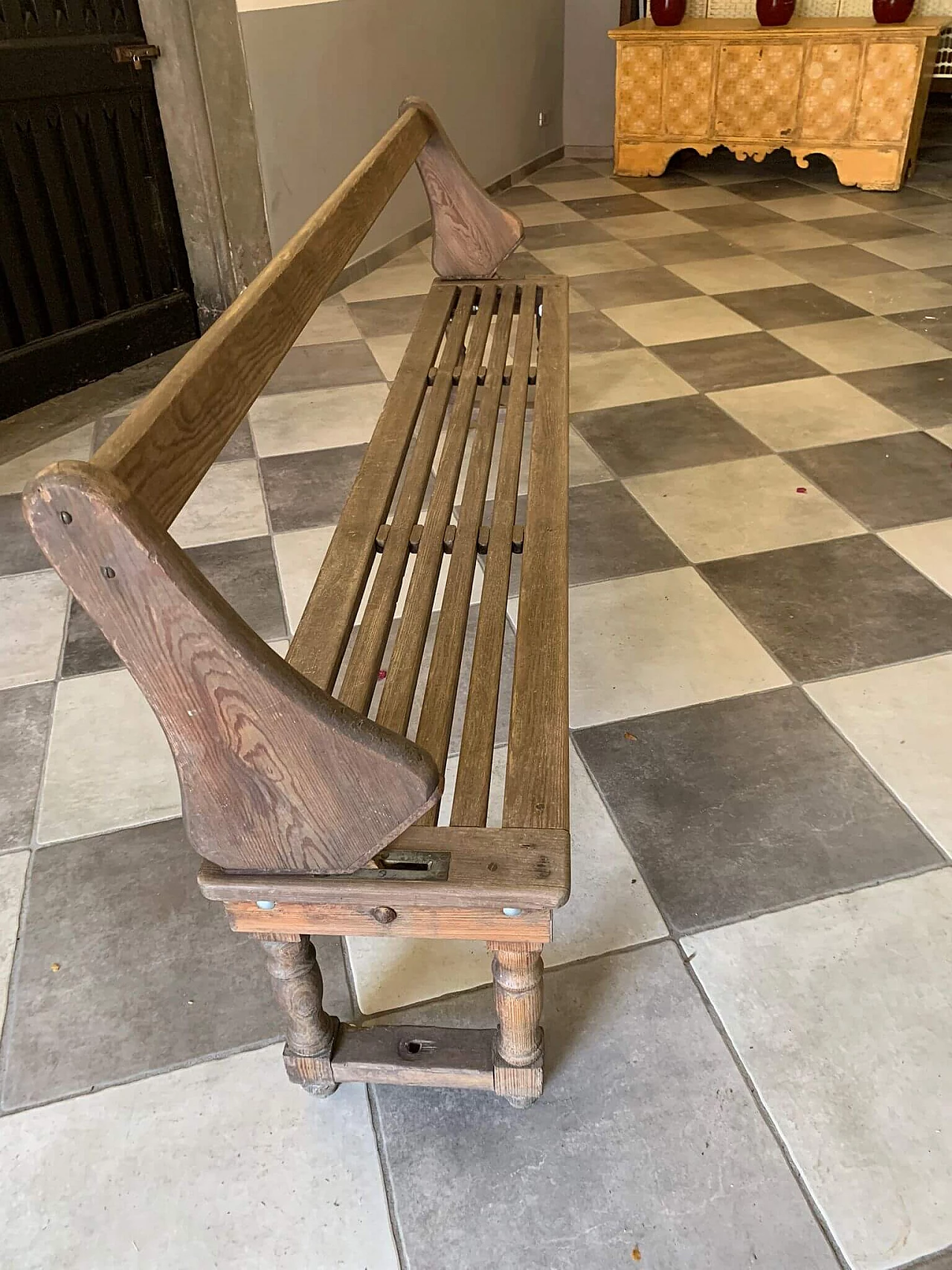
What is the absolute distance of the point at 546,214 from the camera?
17.8 ft

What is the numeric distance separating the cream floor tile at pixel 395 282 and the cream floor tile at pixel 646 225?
1037 millimetres

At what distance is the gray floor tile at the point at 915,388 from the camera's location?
3223 mm

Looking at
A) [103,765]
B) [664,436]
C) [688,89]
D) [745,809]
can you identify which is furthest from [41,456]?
[688,89]

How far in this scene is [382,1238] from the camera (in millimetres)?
1238

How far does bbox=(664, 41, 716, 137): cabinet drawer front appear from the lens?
5.54 metres

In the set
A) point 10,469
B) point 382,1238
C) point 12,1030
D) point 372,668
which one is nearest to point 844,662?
point 372,668

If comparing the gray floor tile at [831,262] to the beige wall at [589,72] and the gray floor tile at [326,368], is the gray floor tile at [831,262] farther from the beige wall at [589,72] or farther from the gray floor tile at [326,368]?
the beige wall at [589,72]

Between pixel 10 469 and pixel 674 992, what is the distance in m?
2.65

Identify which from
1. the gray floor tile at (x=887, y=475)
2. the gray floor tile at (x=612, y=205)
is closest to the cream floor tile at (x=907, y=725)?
the gray floor tile at (x=887, y=475)

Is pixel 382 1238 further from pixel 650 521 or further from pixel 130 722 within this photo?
pixel 650 521

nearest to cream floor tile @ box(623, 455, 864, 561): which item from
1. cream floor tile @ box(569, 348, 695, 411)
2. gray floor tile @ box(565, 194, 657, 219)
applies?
cream floor tile @ box(569, 348, 695, 411)

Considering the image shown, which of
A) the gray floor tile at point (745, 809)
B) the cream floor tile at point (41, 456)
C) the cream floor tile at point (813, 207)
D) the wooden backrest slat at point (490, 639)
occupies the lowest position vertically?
the gray floor tile at point (745, 809)

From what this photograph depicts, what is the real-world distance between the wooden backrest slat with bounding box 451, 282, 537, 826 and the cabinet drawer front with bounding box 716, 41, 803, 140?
13.5 ft

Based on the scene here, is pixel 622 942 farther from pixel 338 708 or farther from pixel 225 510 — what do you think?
pixel 225 510
